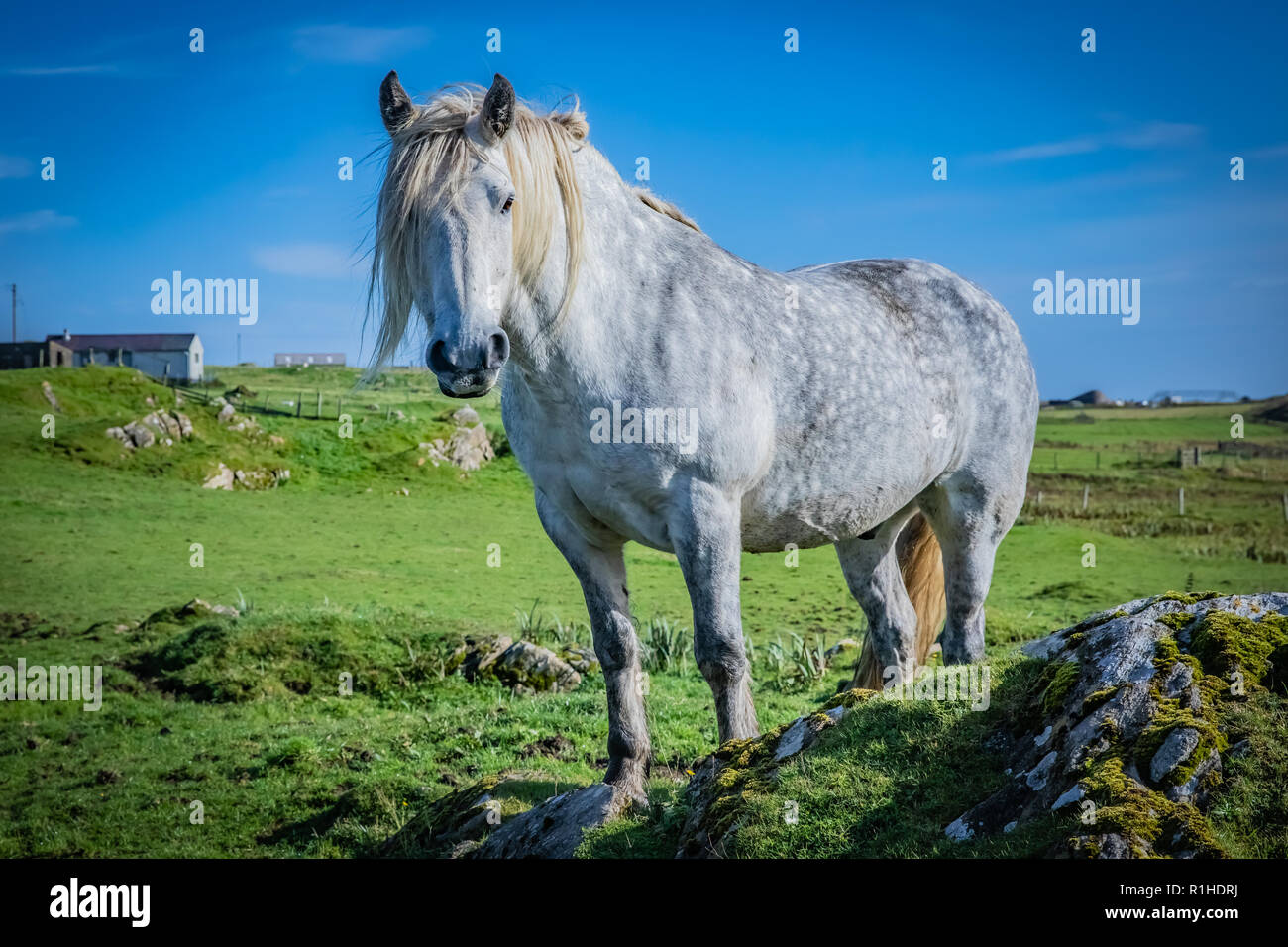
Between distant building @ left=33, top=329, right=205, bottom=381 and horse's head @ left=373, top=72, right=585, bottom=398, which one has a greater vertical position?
distant building @ left=33, top=329, right=205, bottom=381

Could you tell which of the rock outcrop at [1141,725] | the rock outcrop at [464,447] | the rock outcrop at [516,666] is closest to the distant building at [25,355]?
the rock outcrop at [464,447]

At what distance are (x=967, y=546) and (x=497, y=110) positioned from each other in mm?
4020

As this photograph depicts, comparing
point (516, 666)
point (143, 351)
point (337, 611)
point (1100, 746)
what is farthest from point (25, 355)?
point (1100, 746)

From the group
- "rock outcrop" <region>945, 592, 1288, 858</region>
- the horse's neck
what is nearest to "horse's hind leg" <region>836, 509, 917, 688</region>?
"rock outcrop" <region>945, 592, 1288, 858</region>

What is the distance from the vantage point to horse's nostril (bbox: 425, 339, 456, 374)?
4156 mm

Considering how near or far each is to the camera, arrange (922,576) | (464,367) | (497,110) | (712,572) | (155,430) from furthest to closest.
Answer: (155,430) < (922,576) < (712,572) < (497,110) < (464,367)

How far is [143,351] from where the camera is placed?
60125mm

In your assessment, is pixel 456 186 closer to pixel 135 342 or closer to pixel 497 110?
pixel 497 110

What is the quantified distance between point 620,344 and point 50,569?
1433 cm

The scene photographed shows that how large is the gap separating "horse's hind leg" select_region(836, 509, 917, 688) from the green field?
3.10 ft

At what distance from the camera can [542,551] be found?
2042 cm

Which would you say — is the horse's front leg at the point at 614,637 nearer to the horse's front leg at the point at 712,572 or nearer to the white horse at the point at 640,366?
the white horse at the point at 640,366

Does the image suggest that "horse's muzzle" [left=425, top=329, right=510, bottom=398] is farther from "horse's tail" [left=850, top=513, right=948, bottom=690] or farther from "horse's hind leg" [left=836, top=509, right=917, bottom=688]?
"horse's tail" [left=850, top=513, right=948, bottom=690]
